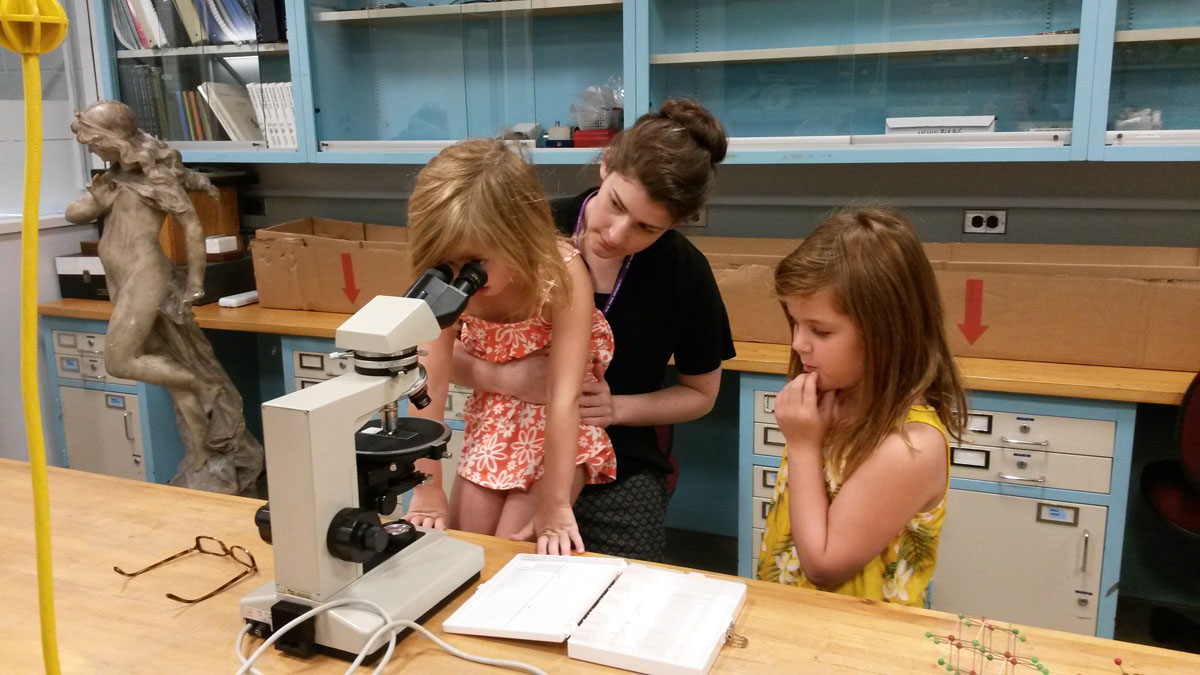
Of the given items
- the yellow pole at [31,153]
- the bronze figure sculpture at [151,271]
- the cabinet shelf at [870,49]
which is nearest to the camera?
the yellow pole at [31,153]

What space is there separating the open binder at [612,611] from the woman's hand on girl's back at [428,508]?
235 mm

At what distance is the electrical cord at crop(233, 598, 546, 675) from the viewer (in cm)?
88

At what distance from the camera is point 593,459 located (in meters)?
1.47

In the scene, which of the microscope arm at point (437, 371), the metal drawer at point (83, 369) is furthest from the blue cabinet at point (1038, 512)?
the metal drawer at point (83, 369)

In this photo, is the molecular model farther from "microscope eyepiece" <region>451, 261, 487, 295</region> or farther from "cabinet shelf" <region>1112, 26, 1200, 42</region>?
"cabinet shelf" <region>1112, 26, 1200, 42</region>

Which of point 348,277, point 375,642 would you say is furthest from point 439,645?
point 348,277

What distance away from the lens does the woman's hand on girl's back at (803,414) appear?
118 centimetres

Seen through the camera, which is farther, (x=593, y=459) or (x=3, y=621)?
(x=593, y=459)

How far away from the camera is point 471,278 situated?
1.02m

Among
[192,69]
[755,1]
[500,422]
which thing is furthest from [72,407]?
[755,1]

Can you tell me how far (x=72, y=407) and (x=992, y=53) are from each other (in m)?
3.15

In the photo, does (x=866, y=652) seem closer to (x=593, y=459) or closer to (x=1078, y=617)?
(x=593, y=459)

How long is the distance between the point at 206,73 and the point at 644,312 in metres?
2.34

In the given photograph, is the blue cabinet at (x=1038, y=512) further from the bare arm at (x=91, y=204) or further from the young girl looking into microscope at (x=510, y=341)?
the bare arm at (x=91, y=204)
